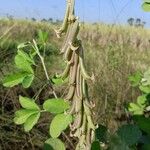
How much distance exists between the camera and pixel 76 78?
732 millimetres

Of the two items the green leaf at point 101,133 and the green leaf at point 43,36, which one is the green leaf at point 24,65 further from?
the green leaf at point 101,133

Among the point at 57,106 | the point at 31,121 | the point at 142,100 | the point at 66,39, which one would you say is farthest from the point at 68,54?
the point at 142,100

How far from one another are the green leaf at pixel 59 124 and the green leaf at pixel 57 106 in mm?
11

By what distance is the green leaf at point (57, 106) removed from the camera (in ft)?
2.72

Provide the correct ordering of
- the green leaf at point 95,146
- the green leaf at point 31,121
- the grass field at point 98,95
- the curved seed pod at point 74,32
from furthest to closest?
1. the grass field at point 98,95
2. the green leaf at point 31,121
3. the green leaf at point 95,146
4. the curved seed pod at point 74,32

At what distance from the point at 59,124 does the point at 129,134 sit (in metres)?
0.12

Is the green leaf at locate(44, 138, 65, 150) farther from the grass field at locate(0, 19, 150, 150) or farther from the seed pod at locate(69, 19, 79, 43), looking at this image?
the grass field at locate(0, 19, 150, 150)

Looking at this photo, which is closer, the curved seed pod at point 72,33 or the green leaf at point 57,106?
the curved seed pod at point 72,33

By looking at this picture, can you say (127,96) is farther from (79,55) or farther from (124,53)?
(79,55)

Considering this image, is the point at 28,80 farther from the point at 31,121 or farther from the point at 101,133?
the point at 101,133

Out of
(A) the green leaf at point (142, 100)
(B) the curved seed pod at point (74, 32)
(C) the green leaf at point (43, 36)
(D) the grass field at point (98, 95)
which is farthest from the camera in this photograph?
(D) the grass field at point (98, 95)

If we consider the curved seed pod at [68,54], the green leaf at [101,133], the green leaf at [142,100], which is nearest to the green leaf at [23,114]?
the green leaf at [101,133]

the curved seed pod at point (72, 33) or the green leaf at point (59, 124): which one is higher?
the curved seed pod at point (72, 33)

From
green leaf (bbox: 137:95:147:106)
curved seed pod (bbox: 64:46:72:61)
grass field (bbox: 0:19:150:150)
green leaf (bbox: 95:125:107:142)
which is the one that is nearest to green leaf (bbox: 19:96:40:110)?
green leaf (bbox: 95:125:107:142)
